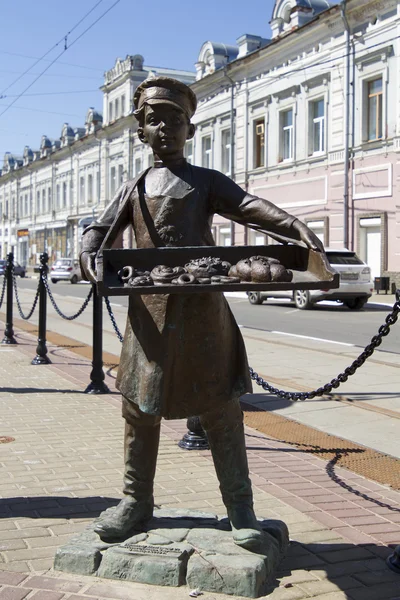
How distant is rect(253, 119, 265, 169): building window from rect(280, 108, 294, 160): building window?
153cm

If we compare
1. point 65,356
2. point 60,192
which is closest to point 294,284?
point 65,356

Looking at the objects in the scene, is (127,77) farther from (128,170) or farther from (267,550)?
(267,550)

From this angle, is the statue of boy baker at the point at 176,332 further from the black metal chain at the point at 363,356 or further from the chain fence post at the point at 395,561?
the black metal chain at the point at 363,356

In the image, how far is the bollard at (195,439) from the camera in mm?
5340

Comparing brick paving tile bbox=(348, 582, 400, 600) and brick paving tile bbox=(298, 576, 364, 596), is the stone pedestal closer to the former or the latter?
brick paving tile bbox=(298, 576, 364, 596)

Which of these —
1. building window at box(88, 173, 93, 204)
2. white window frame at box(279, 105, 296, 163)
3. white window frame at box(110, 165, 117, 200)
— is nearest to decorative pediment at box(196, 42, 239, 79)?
white window frame at box(279, 105, 296, 163)

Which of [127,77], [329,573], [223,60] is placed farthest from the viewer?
[127,77]

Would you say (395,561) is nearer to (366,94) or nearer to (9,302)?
(9,302)

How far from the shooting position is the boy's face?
335 centimetres

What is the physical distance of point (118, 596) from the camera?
9.95ft

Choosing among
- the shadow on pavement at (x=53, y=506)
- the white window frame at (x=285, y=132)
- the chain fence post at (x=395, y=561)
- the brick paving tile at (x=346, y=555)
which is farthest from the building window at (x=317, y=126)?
the chain fence post at (x=395, y=561)

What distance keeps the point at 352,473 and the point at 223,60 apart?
110ft

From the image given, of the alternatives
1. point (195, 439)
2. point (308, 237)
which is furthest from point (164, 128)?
point (195, 439)

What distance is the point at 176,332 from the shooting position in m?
3.24
